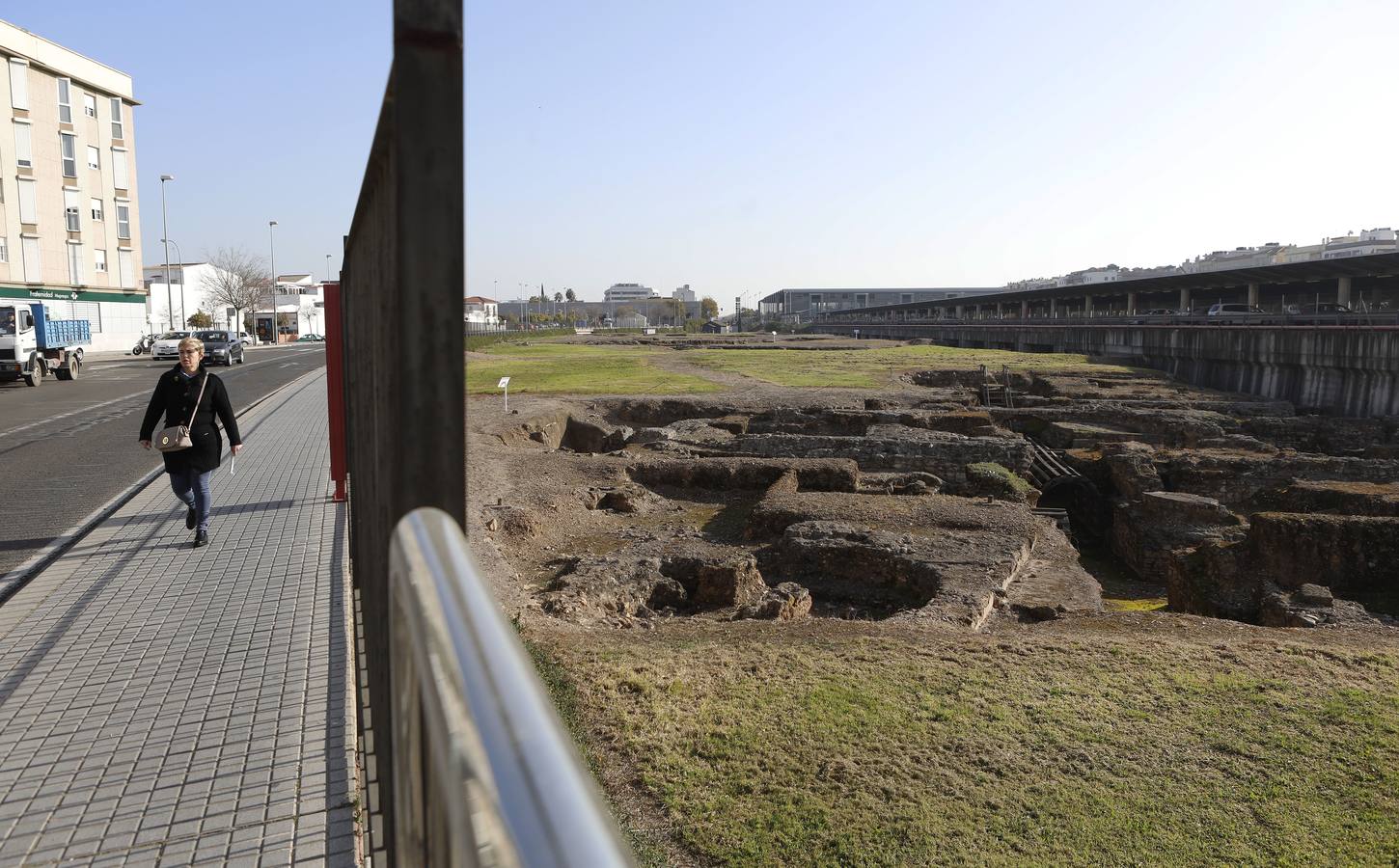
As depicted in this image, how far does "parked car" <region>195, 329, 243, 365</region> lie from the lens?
40.1 meters

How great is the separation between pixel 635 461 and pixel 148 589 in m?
10.9

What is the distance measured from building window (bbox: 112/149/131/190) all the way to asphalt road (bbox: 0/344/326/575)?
97.7 ft

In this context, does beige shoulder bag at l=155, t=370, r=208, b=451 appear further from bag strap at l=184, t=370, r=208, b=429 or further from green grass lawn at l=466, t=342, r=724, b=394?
green grass lawn at l=466, t=342, r=724, b=394

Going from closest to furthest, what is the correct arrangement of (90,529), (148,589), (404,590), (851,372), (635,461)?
(404,590) < (148,589) < (90,529) < (635,461) < (851,372)

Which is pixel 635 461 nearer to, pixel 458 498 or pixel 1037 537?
pixel 1037 537

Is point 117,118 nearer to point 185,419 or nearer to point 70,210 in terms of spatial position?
point 70,210

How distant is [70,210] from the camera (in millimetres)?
50250

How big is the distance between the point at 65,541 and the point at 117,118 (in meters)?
56.4

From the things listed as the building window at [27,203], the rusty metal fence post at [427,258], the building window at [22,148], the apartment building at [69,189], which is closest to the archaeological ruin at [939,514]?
the rusty metal fence post at [427,258]

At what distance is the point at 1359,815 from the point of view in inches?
215

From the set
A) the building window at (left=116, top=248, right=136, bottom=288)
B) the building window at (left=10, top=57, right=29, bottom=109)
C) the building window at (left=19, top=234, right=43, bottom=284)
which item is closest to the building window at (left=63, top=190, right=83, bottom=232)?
the building window at (left=19, top=234, right=43, bottom=284)

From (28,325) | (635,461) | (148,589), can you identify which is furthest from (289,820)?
(28,325)

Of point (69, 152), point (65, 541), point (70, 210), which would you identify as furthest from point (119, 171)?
point (65, 541)

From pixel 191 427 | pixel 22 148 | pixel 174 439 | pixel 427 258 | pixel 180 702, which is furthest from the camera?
pixel 22 148
